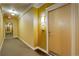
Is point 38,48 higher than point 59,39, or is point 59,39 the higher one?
point 59,39

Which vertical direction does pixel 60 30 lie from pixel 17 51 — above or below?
above

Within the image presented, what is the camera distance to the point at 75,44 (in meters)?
1.97

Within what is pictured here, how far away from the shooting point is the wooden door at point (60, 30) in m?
2.39

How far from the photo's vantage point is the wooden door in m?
2.39

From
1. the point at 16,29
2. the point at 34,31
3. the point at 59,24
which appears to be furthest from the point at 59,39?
the point at 16,29

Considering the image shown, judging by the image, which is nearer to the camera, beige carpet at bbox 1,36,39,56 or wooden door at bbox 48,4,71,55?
wooden door at bbox 48,4,71,55

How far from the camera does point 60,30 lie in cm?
272

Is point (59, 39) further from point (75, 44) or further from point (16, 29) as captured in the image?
point (16, 29)

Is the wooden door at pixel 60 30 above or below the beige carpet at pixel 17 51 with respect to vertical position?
above

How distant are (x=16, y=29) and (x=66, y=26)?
7.22 meters

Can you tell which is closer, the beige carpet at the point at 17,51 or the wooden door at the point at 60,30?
the wooden door at the point at 60,30

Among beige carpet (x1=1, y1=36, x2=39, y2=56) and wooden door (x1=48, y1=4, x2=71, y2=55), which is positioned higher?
wooden door (x1=48, y1=4, x2=71, y2=55)

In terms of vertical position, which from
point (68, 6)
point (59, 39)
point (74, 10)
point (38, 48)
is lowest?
point (38, 48)

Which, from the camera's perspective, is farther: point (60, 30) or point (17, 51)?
point (17, 51)
